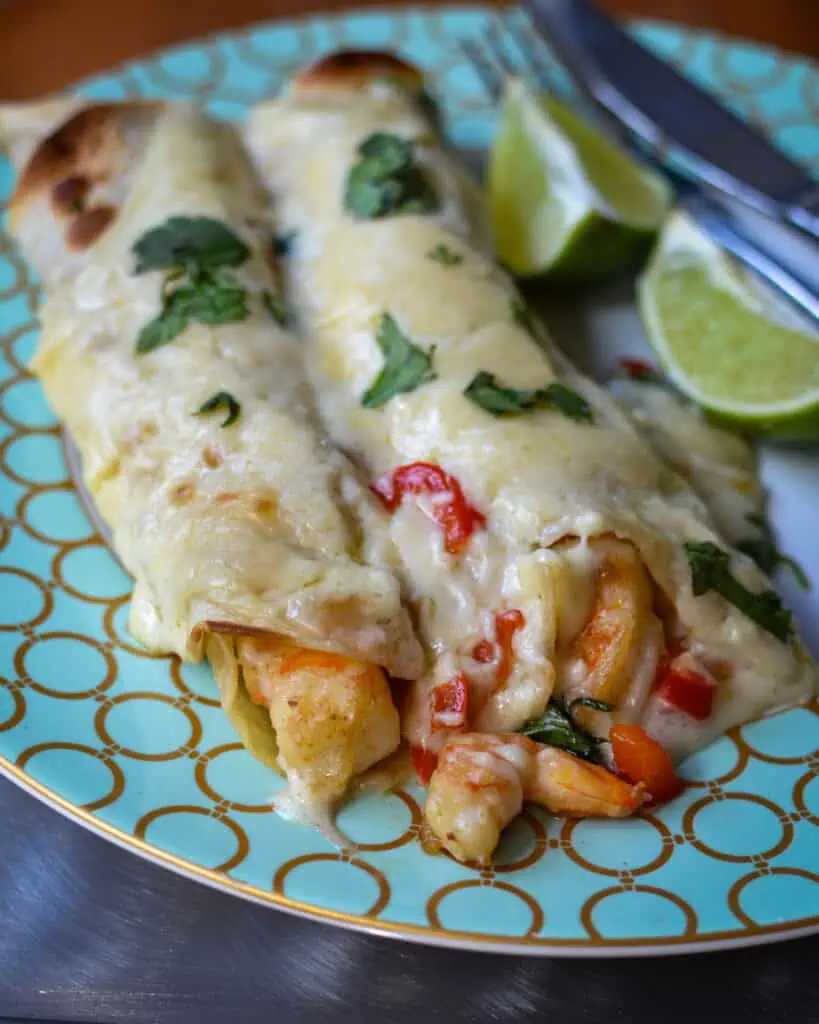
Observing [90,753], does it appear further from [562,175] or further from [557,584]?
[562,175]

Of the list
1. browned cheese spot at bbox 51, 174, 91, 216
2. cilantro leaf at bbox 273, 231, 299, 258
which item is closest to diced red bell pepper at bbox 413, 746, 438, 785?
cilantro leaf at bbox 273, 231, 299, 258

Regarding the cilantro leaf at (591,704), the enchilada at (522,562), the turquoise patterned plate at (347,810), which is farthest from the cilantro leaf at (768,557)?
the cilantro leaf at (591,704)

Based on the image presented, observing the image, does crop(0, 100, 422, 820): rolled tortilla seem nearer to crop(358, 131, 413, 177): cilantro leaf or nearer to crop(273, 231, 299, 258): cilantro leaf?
crop(273, 231, 299, 258): cilantro leaf

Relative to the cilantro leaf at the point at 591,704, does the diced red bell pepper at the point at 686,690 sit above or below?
below

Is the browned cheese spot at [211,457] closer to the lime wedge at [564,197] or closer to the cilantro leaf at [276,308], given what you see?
the cilantro leaf at [276,308]

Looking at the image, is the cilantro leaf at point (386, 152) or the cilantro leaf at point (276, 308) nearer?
the cilantro leaf at point (276, 308)

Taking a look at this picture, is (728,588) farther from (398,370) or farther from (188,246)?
(188,246)
